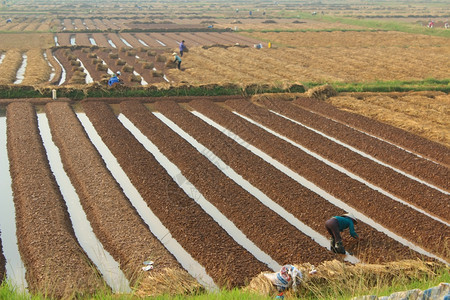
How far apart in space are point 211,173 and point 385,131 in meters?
7.73

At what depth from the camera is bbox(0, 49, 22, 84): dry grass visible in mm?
28350

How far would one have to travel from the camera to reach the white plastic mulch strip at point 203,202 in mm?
11375

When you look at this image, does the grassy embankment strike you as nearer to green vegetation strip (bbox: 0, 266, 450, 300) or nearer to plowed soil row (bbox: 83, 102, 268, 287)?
green vegetation strip (bbox: 0, 266, 450, 300)

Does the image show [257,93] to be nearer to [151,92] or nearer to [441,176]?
[151,92]

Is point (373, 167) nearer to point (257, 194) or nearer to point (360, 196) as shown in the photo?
point (360, 196)

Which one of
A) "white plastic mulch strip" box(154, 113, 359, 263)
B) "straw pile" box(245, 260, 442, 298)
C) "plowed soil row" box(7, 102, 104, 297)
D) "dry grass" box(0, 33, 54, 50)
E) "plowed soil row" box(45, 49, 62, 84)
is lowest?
"dry grass" box(0, 33, 54, 50)

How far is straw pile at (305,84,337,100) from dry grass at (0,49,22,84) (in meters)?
15.1

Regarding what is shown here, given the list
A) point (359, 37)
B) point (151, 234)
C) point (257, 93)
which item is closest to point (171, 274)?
point (151, 234)

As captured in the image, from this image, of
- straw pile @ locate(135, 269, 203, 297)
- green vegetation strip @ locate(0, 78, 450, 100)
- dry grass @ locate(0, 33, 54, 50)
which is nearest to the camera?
straw pile @ locate(135, 269, 203, 297)

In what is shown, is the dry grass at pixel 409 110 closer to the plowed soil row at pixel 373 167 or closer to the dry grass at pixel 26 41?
the plowed soil row at pixel 373 167

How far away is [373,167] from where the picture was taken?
1603 centimetres

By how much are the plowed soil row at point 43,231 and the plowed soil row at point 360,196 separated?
6.79 metres

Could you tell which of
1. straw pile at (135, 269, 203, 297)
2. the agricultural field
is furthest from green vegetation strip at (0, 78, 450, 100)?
straw pile at (135, 269, 203, 297)

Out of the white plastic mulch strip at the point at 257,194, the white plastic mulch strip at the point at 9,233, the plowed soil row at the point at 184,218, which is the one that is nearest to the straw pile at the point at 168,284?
the plowed soil row at the point at 184,218
